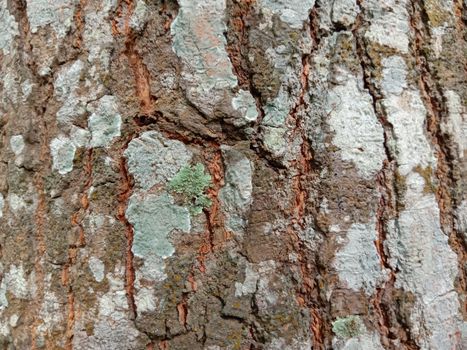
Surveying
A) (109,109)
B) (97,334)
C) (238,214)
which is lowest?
(97,334)

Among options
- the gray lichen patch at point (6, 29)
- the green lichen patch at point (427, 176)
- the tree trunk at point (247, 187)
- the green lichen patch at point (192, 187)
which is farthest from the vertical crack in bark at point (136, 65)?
the green lichen patch at point (427, 176)

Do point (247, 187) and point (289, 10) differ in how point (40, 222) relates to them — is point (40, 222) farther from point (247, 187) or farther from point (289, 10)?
point (289, 10)

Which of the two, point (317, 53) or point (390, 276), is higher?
point (317, 53)

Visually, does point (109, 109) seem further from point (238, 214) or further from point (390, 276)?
point (390, 276)

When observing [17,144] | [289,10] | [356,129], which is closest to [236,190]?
[356,129]

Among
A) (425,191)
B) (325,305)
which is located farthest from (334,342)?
(425,191)

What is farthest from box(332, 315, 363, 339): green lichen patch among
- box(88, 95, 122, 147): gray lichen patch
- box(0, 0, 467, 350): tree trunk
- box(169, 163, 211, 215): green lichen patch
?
box(88, 95, 122, 147): gray lichen patch

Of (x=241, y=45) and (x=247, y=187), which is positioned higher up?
(x=241, y=45)
